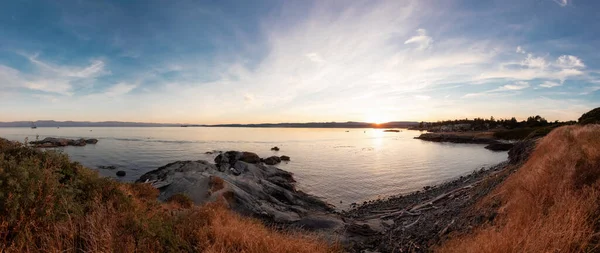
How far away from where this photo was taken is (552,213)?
20.7ft

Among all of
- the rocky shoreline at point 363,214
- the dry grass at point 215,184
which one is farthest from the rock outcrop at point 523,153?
the dry grass at point 215,184

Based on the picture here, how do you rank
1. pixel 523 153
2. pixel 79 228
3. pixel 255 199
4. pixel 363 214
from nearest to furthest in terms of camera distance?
1. pixel 79 228
2. pixel 255 199
3. pixel 363 214
4. pixel 523 153

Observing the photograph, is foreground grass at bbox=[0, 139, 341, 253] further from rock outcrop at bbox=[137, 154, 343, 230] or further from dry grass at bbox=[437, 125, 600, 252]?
rock outcrop at bbox=[137, 154, 343, 230]

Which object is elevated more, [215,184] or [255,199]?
[215,184]

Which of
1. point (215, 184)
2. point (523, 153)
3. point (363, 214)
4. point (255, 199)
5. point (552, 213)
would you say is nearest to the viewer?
point (552, 213)

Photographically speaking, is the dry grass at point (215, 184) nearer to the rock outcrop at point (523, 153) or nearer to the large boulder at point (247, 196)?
the large boulder at point (247, 196)

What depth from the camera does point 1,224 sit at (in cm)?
494

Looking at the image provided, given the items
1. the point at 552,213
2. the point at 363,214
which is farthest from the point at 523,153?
the point at 552,213

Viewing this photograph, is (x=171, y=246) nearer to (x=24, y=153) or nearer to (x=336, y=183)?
(x=24, y=153)

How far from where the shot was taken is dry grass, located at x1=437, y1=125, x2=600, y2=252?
5.09 meters

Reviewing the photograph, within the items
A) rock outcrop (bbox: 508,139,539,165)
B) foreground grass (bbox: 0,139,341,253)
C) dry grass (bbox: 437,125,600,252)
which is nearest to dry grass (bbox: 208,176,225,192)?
foreground grass (bbox: 0,139,341,253)

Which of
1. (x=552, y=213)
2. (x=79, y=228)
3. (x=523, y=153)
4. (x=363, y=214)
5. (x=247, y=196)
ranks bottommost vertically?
(x=363, y=214)

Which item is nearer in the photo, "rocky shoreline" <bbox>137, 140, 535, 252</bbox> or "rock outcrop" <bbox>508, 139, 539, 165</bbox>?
"rocky shoreline" <bbox>137, 140, 535, 252</bbox>

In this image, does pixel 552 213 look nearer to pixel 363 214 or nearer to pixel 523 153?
pixel 363 214
